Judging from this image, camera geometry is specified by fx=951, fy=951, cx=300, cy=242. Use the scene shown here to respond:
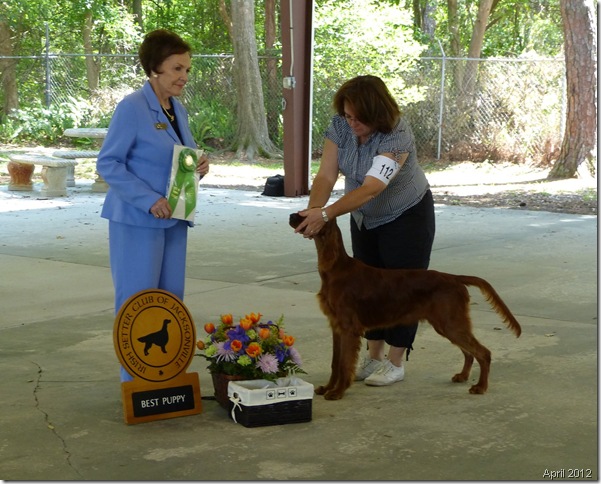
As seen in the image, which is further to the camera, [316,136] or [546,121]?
[316,136]

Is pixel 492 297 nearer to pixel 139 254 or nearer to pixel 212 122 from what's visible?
pixel 139 254

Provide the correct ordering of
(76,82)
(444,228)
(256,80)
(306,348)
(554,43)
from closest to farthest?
(306,348), (444,228), (256,80), (76,82), (554,43)

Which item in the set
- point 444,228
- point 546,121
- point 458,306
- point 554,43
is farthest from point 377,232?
point 554,43

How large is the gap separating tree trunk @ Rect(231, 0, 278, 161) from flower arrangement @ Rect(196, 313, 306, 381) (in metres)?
15.8

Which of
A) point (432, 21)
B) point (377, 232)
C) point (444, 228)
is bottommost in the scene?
point (444, 228)

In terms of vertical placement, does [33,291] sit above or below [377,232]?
below

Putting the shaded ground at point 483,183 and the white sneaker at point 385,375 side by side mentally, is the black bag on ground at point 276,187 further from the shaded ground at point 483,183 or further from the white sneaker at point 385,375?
the white sneaker at point 385,375

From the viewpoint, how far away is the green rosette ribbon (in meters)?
4.57

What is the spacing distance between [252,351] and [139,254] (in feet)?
2.38

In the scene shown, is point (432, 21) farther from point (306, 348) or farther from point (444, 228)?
point (306, 348)

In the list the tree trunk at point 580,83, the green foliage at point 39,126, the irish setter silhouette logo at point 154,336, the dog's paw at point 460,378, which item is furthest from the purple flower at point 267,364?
the green foliage at point 39,126

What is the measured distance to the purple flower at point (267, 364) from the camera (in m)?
4.59

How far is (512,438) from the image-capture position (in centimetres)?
434

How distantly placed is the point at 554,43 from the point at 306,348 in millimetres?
33989
